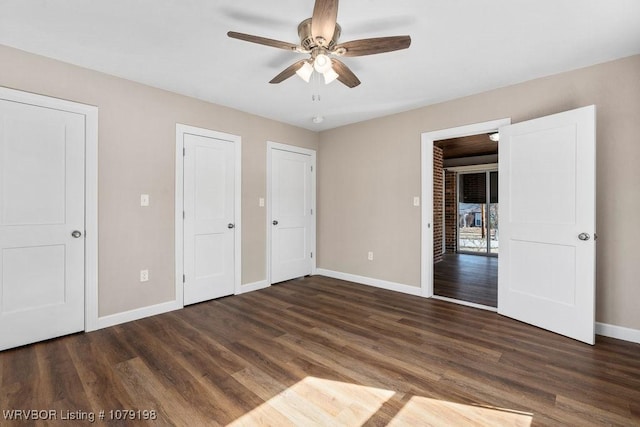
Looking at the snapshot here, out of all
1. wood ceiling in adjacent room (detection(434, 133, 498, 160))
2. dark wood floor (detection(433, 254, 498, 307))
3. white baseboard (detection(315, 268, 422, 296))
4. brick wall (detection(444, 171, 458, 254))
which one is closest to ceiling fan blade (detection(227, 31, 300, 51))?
white baseboard (detection(315, 268, 422, 296))

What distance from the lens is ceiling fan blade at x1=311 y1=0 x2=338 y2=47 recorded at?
163cm

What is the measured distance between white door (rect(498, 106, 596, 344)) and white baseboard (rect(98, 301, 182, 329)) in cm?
364

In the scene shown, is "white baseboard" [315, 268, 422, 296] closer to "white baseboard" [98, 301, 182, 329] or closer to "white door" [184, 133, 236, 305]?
"white door" [184, 133, 236, 305]

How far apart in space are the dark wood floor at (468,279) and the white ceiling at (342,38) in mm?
2526

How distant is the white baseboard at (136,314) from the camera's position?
287 centimetres

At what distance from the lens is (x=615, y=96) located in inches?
104

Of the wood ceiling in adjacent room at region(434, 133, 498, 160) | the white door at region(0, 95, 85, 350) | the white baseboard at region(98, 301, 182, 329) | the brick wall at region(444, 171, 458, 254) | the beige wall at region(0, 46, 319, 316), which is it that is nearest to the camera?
the white door at region(0, 95, 85, 350)

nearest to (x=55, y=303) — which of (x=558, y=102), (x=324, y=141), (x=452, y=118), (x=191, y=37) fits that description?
(x=191, y=37)

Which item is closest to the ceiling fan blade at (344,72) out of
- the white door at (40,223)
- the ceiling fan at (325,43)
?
the ceiling fan at (325,43)

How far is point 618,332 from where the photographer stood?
2.61 m

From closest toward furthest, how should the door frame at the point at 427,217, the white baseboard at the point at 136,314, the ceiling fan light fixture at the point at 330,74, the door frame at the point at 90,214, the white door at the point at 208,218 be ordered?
the ceiling fan light fixture at the point at 330,74
the door frame at the point at 90,214
the white baseboard at the point at 136,314
the white door at the point at 208,218
the door frame at the point at 427,217

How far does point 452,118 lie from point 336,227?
2.33 metres

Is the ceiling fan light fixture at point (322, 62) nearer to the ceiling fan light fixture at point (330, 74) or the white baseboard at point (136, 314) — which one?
the ceiling fan light fixture at point (330, 74)

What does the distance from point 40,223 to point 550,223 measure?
15.0ft
